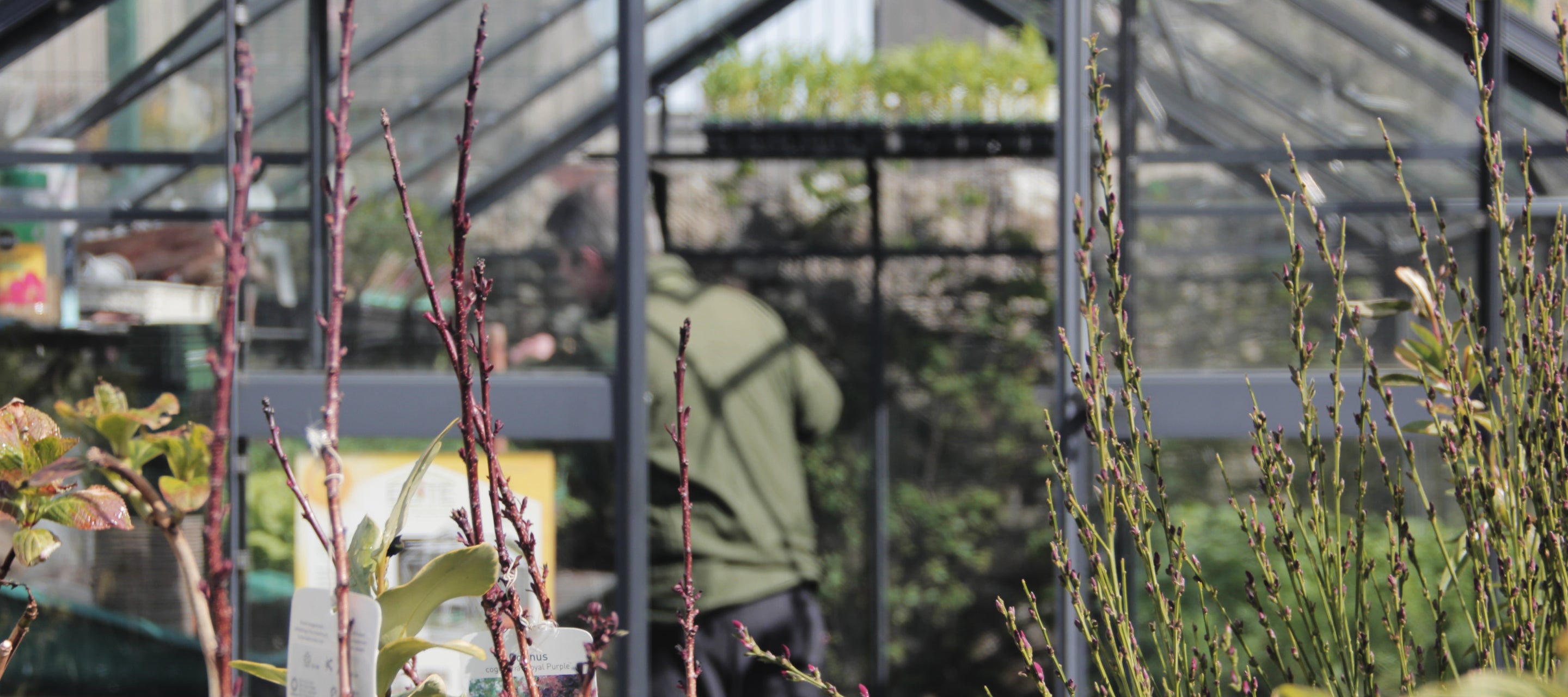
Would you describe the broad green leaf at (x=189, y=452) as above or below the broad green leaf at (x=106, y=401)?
below

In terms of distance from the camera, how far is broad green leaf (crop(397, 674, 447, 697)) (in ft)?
2.58

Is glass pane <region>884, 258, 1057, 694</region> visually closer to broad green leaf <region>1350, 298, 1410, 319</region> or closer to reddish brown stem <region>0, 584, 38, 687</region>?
broad green leaf <region>1350, 298, 1410, 319</region>

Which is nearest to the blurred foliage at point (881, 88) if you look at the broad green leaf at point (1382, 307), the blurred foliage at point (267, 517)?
the blurred foliage at point (267, 517)

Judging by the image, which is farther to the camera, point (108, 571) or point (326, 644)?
point (108, 571)

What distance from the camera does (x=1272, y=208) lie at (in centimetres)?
250

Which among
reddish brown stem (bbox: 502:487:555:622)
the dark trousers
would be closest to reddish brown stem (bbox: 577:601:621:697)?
reddish brown stem (bbox: 502:487:555:622)

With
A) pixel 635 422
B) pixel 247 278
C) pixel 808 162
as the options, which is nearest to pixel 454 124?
pixel 247 278

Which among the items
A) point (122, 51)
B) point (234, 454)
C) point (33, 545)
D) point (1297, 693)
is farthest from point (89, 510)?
point (122, 51)

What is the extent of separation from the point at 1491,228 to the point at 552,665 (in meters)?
2.32

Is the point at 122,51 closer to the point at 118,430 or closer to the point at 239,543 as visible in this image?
the point at 239,543

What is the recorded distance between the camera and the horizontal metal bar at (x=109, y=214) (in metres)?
2.41

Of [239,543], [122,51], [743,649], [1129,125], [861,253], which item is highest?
[122,51]

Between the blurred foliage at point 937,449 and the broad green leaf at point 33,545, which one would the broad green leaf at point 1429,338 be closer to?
the broad green leaf at point 33,545

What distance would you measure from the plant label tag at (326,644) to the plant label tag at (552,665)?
14cm
